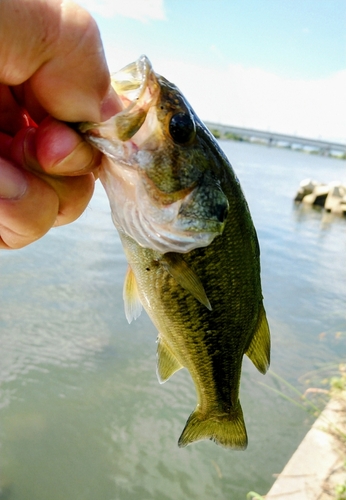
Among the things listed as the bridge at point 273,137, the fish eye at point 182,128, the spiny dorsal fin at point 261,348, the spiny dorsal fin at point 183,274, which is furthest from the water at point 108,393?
the bridge at point 273,137

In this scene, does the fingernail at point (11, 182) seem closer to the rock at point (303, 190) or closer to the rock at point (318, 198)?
the rock at point (318, 198)

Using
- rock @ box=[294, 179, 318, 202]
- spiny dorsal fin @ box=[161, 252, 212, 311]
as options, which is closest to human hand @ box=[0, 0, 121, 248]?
spiny dorsal fin @ box=[161, 252, 212, 311]

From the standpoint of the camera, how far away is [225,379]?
6.75 feet

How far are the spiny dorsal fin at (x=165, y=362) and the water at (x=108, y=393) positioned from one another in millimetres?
2565

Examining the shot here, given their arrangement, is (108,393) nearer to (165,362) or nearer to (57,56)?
(165,362)

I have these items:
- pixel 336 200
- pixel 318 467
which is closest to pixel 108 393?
pixel 318 467

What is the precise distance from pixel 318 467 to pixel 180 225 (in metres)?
3.02

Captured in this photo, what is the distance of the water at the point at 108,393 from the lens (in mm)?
4156

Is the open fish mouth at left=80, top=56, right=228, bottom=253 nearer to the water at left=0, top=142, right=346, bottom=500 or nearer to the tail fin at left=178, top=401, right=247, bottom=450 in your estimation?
the tail fin at left=178, top=401, right=247, bottom=450

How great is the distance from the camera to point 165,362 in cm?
210

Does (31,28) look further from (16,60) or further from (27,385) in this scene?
(27,385)

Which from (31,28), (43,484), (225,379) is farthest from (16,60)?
(43,484)

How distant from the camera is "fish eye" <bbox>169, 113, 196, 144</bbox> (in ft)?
4.90

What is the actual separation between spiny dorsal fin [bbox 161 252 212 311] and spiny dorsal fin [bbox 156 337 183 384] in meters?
0.55
